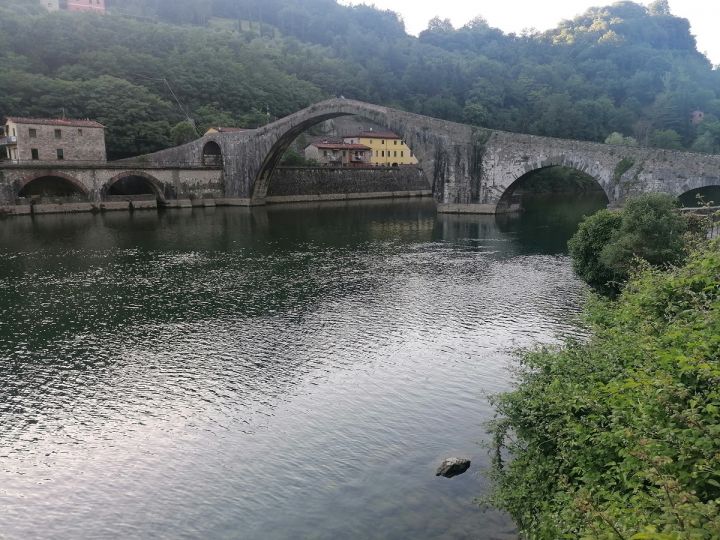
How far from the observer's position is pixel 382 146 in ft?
277

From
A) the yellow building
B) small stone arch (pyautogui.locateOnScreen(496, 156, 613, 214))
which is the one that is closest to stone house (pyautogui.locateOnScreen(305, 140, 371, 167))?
the yellow building

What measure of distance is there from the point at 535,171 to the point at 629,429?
41353mm

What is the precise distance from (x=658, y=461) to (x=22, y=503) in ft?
29.7

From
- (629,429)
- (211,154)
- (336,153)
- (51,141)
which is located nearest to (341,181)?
(336,153)

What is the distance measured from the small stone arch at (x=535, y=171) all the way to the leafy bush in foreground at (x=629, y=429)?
3246cm

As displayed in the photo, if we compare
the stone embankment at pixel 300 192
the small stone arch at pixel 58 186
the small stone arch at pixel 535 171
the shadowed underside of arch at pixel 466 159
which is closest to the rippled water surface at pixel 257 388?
the shadowed underside of arch at pixel 466 159

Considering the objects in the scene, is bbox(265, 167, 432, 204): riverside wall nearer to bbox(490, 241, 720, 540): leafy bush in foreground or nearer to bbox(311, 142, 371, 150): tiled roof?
bbox(311, 142, 371, 150): tiled roof

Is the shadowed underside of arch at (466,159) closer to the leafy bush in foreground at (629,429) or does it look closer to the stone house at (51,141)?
the stone house at (51,141)

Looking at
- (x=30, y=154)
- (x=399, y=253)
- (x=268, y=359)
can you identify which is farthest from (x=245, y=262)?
(x=30, y=154)

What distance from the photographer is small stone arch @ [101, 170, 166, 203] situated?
2048 inches

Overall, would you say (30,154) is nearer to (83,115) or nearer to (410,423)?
(83,115)

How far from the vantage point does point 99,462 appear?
1025 cm

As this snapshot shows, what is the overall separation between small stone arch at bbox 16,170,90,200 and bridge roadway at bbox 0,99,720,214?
0.18m

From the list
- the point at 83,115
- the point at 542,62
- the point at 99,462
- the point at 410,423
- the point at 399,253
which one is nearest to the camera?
the point at 99,462
